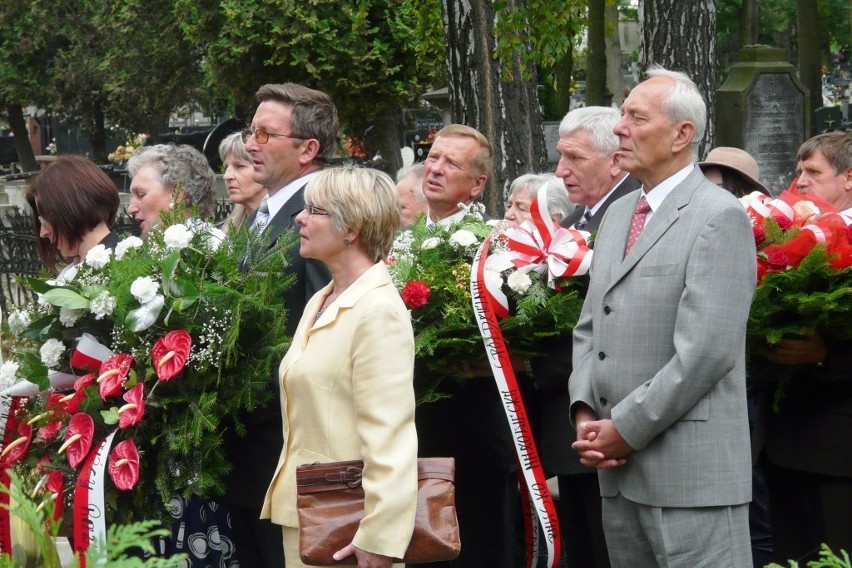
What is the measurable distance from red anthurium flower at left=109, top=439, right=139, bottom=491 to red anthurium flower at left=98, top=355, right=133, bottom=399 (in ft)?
0.61

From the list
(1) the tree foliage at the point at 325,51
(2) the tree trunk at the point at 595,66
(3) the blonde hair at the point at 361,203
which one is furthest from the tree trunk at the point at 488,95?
(2) the tree trunk at the point at 595,66

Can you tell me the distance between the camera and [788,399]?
14.6 ft

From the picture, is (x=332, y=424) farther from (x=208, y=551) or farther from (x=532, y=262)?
(x=208, y=551)

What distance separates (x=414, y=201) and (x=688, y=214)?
258cm

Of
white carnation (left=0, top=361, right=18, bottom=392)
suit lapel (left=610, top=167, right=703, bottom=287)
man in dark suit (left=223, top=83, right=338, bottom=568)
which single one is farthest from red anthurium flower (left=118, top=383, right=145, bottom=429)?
suit lapel (left=610, top=167, right=703, bottom=287)

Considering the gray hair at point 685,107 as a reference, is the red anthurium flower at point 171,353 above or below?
below

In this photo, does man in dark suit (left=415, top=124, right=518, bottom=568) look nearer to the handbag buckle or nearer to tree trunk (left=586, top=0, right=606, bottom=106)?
the handbag buckle

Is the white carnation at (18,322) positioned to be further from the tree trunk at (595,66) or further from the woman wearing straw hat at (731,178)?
the tree trunk at (595,66)

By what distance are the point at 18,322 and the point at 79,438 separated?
0.65 m

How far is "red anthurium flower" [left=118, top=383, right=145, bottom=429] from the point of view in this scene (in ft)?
13.3

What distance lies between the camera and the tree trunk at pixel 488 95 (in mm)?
9000

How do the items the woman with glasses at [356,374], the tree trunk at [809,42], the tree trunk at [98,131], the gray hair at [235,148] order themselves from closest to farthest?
the woman with glasses at [356,374], the gray hair at [235,148], the tree trunk at [809,42], the tree trunk at [98,131]

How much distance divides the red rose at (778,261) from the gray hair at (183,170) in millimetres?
2645

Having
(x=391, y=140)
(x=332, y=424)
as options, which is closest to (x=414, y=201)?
(x=332, y=424)
